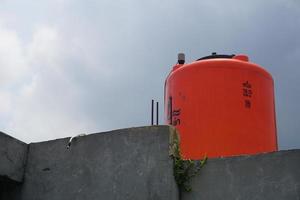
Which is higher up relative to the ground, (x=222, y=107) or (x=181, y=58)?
(x=181, y=58)

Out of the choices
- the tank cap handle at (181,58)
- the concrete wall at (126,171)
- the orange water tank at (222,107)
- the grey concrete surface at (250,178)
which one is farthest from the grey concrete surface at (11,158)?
the tank cap handle at (181,58)

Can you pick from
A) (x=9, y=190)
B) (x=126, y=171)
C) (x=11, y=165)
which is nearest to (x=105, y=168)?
(x=126, y=171)

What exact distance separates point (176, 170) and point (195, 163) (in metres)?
0.21

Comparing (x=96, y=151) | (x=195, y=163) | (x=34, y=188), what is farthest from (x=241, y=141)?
(x=34, y=188)

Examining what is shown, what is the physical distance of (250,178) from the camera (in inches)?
192

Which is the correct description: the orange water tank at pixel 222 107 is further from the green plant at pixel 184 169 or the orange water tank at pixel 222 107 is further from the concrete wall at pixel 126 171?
the concrete wall at pixel 126 171

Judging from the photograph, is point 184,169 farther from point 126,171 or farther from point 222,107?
point 222,107

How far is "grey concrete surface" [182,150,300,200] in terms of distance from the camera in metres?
4.70

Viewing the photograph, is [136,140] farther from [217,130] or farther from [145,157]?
[217,130]

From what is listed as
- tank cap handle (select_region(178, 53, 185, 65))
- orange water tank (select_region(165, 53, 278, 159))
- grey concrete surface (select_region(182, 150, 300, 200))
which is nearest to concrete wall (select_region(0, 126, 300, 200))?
grey concrete surface (select_region(182, 150, 300, 200))

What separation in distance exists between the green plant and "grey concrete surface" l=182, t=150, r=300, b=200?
5cm

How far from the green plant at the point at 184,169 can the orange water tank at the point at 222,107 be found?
620mm

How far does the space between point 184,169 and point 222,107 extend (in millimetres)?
1156

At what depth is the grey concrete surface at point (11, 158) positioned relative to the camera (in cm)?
569
